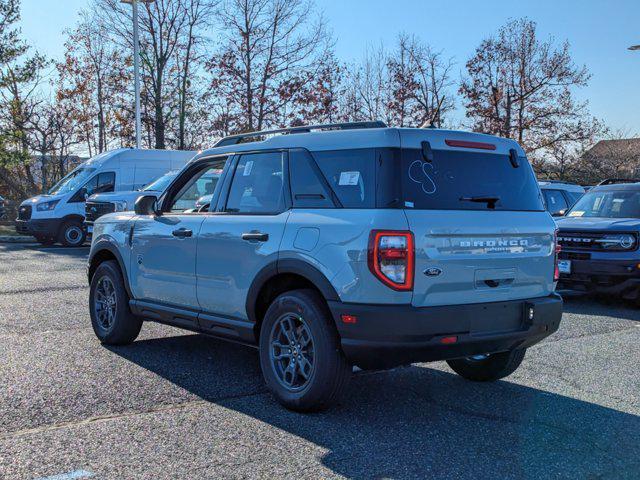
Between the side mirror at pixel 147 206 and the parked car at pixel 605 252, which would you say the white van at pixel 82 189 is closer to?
the parked car at pixel 605 252

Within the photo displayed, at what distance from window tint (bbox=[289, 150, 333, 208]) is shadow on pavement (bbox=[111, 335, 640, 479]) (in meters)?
1.42

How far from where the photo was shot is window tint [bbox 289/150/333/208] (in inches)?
191

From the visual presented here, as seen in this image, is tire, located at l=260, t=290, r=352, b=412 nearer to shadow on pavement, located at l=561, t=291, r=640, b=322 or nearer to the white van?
shadow on pavement, located at l=561, t=291, r=640, b=322

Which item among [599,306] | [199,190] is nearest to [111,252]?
[199,190]

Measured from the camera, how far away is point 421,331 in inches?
170

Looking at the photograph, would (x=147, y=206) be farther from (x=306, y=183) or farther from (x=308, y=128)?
(x=306, y=183)

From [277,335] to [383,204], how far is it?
1267mm

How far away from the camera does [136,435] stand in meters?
4.29

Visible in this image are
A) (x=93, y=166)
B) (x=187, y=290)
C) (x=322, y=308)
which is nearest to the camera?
(x=322, y=308)

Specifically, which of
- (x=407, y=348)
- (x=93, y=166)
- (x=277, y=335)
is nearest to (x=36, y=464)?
(x=277, y=335)

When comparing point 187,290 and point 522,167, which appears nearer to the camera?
point 522,167

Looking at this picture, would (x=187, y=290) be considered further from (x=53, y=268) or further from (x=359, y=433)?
(x=53, y=268)

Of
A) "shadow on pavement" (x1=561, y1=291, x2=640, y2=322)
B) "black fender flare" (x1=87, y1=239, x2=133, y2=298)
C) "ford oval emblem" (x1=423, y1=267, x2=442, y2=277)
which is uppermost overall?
"ford oval emblem" (x1=423, y1=267, x2=442, y2=277)

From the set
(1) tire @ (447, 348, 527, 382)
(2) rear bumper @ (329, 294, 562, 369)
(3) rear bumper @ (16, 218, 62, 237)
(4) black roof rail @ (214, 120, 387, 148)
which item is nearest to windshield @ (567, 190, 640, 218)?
(1) tire @ (447, 348, 527, 382)
